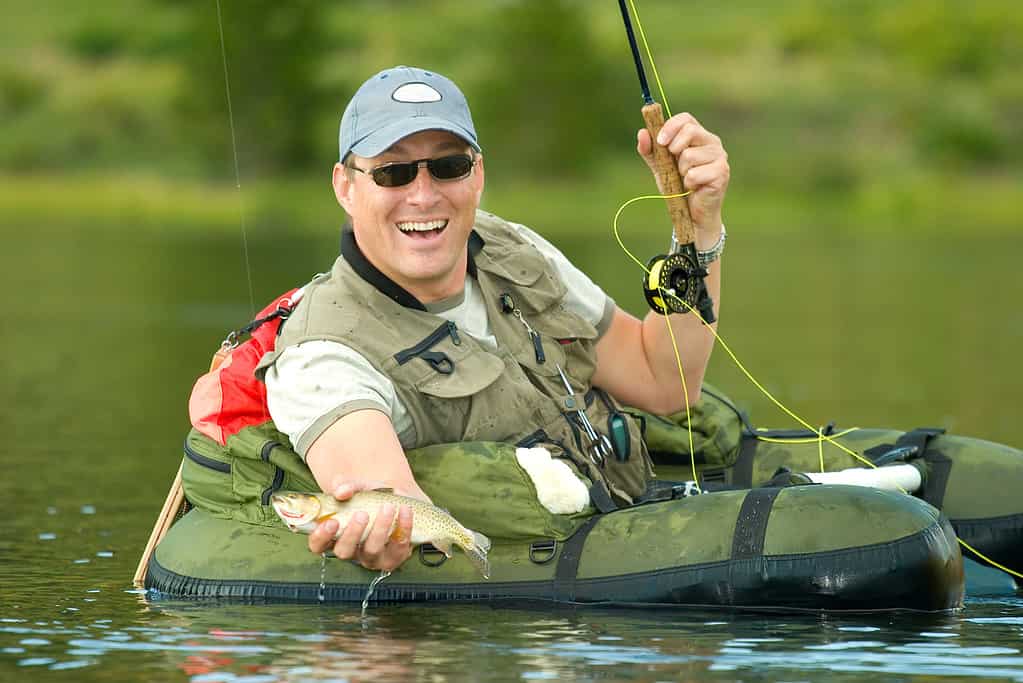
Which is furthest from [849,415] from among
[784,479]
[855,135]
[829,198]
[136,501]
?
[855,135]

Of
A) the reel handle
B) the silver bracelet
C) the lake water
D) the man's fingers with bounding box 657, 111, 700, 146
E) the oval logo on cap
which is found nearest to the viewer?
the lake water

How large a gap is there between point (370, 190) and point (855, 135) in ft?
141

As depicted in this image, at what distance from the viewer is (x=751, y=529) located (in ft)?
19.4

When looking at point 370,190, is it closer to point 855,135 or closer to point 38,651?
point 38,651

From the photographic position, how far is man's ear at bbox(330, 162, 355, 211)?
20.0ft

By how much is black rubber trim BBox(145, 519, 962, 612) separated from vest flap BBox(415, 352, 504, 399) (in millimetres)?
594

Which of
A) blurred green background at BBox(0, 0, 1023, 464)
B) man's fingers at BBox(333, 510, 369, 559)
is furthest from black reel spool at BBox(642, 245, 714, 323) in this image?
blurred green background at BBox(0, 0, 1023, 464)

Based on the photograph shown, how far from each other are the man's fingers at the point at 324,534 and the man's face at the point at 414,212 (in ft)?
3.23

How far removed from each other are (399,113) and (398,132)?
8 cm

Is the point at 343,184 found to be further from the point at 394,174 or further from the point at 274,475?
the point at 274,475

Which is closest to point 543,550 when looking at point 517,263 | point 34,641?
point 517,263

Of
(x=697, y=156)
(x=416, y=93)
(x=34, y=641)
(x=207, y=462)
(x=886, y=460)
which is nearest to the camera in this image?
(x=34, y=641)

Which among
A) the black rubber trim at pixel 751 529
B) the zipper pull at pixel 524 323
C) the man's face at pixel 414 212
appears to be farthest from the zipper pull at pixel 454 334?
the black rubber trim at pixel 751 529

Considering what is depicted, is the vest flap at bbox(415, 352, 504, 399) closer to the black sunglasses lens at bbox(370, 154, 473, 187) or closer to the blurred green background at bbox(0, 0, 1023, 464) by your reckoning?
the black sunglasses lens at bbox(370, 154, 473, 187)
